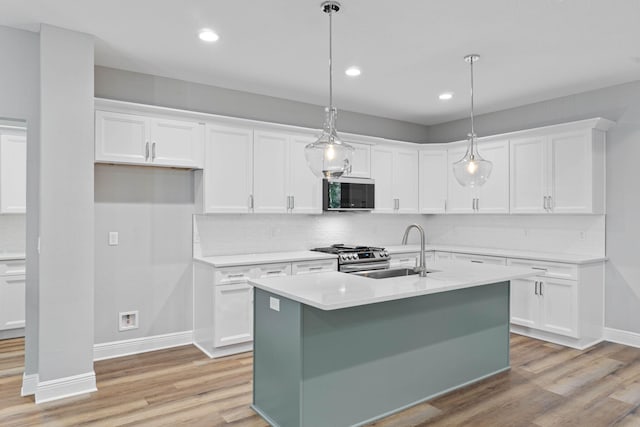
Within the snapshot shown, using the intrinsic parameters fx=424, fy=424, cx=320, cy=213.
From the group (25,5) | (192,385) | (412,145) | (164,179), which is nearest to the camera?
(25,5)

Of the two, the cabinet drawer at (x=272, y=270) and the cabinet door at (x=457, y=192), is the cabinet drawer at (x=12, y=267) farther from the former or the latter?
the cabinet door at (x=457, y=192)

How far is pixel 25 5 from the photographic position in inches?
113

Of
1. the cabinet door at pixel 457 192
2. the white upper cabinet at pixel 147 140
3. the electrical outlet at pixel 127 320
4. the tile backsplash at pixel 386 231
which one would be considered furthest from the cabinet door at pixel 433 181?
the electrical outlet at pixel 127 320

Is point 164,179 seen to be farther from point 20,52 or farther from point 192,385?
point 192,385

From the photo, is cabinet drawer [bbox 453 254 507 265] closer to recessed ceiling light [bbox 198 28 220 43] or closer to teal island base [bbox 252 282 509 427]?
teal island base [bbox 252 282 509 427]

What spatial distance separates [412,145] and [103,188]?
13.2 ft

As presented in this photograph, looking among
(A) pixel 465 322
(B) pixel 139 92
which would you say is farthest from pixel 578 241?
(B) pixel 139 92

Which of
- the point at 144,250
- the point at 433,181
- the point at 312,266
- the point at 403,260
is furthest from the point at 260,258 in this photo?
the point at 433,181

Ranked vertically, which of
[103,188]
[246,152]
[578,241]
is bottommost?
[578,241]

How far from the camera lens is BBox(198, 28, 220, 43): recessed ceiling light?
10.8 ft

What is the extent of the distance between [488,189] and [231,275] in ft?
11.4

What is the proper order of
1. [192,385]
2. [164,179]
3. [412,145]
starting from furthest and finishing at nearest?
[412,145], [164,179], [192,385]

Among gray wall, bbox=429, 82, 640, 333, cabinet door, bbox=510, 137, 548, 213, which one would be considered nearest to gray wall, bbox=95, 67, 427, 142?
cabinet door, bbox=510, 137, 548, 213

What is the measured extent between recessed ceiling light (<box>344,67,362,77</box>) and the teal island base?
7.63ft
